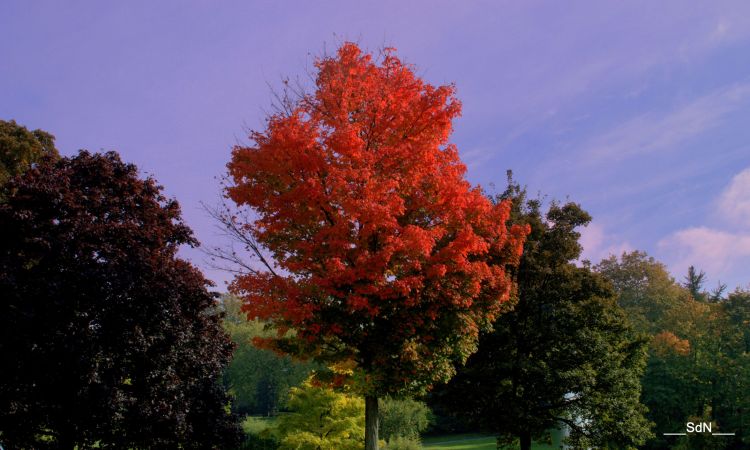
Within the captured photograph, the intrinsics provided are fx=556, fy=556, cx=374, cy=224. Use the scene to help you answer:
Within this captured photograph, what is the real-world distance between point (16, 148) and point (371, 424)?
20.8m

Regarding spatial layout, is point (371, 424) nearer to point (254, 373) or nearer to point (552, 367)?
point (552, 367)

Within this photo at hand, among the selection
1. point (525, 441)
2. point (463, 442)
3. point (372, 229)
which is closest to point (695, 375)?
point (525, 441)

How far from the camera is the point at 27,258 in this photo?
17719 millimetres

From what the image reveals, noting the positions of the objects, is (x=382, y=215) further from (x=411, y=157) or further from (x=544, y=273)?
(x=544, y=273)

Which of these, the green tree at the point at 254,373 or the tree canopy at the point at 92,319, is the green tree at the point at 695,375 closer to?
the tree canopy at the point at 92,319

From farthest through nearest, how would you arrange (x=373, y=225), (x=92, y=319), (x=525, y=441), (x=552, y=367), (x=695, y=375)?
(x=695, y=375) → (x=525, y=441) → (x=552, y=367) → (x=92, y=319) → (x=373, y=225)

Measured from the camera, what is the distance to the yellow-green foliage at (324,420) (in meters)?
25.0

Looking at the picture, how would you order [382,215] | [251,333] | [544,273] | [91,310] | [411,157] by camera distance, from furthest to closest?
[251,333] → [544,273] → [91,310] → [411,157] → [382,215]

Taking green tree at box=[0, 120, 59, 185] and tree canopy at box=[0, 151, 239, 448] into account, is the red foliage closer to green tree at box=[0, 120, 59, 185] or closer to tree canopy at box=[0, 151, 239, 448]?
tree canopy at box=[0, 151, 239, 448]

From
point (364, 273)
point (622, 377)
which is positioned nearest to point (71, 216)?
point (364, 273)

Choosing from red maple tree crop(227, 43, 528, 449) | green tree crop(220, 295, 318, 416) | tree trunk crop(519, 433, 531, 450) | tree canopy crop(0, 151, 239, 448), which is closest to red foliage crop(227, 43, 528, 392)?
red maple tree crop(227, 43, 528, 449)

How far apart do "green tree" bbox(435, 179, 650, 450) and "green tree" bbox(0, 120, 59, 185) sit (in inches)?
863

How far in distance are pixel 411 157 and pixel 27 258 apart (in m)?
12.6

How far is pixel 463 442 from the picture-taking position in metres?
59.8
